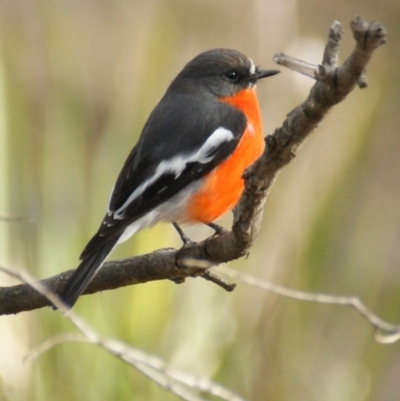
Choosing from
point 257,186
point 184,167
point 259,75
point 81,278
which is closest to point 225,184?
point 184,167

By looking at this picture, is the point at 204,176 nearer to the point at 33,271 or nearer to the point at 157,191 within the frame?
the point at 157,191

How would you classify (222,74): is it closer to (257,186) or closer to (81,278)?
(81,278)

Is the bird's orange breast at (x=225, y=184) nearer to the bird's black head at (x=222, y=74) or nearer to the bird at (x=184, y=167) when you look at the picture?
the bird at (x=184, y=167)

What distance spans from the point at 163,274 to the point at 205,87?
1190 mm

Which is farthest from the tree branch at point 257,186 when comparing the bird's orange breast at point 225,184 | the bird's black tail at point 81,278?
the bird's orange breast at point 225,184

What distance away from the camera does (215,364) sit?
364 centimetres

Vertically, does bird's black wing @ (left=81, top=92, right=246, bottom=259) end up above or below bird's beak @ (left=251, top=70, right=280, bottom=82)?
below

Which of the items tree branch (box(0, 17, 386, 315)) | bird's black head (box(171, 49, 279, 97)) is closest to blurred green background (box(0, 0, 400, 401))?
bird's black head (box(171, 49, 279, 97))

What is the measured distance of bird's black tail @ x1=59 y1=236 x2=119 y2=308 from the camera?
113 inches

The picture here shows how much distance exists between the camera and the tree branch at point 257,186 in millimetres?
1878

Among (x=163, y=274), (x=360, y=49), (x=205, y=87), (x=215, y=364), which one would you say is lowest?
(x=215, y=364)

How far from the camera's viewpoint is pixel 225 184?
3.46m

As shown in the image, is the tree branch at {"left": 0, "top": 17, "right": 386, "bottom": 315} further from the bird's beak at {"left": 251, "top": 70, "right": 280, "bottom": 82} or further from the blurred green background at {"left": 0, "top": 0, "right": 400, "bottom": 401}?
the bird's beak at {"left": 251, "top": 70, "right": 280, "bottom": 82}

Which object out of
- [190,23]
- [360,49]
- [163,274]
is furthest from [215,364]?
[190,23]
